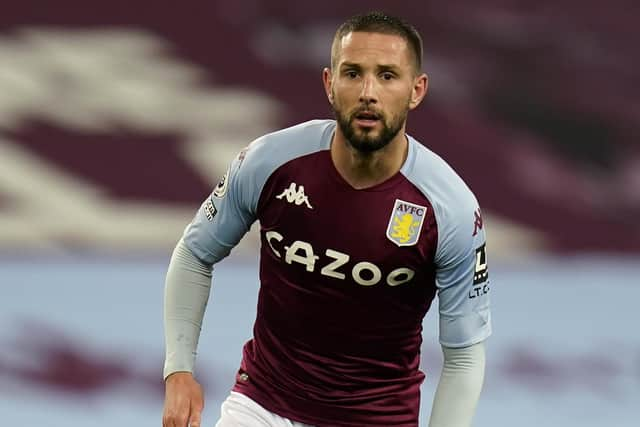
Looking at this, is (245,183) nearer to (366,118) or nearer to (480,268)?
(366,118)

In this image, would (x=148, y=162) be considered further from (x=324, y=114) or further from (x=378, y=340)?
(x=378, y=340)

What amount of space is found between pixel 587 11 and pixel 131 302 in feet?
8.34

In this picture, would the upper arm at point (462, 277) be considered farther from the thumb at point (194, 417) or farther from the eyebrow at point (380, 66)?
the thumb at point (194, 417)

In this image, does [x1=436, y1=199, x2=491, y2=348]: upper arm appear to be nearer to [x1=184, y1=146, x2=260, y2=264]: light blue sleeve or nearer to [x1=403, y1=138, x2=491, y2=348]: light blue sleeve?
[x1=403, y1=138, x2=491, y2=348]: light blue sleeve

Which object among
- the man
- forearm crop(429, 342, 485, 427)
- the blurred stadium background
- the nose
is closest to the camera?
the nose

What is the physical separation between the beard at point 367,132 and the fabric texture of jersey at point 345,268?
155 mm

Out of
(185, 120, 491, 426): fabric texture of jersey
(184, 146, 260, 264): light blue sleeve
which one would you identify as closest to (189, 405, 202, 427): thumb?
(185, 120, 491, 426): fabric texture of jersey

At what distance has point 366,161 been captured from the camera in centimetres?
380

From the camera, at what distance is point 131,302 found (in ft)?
22.8

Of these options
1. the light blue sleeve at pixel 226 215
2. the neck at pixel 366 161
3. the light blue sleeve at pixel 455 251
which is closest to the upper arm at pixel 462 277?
the light blue sleeve at pixel 455 251

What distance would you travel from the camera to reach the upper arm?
12.4ft

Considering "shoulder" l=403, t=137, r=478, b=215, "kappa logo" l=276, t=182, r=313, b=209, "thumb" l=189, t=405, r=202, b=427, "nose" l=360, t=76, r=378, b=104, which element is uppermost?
"nose" l=360, t=76, r=378, b=104

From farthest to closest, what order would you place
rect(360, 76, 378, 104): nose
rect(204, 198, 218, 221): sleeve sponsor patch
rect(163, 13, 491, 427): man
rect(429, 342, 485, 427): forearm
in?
rect(204, 198, 218, 221): sleeve sponsor patch → rect(429, 342, 485, 427): forearm → rect(163, 13, 491, 427): man → rect(360, 76, 378, 104): nose

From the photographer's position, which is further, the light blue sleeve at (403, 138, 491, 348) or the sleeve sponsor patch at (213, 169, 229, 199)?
the sleeve sponsor patch at (213, 169, 229, 199)
